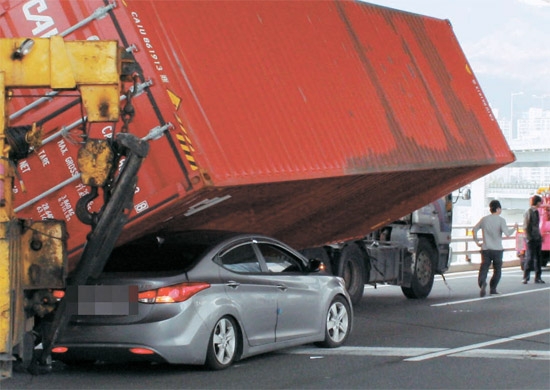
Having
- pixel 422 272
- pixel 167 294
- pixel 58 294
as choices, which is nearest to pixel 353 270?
pixel 422 272

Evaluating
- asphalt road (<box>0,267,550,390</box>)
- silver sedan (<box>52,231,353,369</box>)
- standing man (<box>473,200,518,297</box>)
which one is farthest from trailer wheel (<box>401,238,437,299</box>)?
silver sedan (<box>52,231,353,369</box>)

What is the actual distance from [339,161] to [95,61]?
5.69 m

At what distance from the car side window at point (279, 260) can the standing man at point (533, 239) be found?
11.6m

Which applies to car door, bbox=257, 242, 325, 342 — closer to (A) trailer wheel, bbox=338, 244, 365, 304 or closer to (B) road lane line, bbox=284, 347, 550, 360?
(B) road lane line, bbox=284, 347, 550, 360

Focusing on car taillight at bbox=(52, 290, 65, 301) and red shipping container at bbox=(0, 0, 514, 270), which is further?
red shipping container at bbox=(0, 0, 514, 270)

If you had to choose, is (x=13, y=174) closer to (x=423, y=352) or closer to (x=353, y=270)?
(x=423, y=352)

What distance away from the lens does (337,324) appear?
39.2 ft

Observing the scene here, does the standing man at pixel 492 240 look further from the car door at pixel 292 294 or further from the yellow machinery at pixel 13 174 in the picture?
the yellow machinery at pixel 13 174

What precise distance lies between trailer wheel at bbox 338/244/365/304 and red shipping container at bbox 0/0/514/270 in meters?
0.35

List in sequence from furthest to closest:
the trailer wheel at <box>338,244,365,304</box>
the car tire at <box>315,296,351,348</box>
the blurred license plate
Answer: the trailer wheel at <box>338,244,365,304</box>
the car tire at <box>315,296,351,348</box>
the blurred license plate

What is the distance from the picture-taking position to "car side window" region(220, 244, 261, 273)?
410 inches

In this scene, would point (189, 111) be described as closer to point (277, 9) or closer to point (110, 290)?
point (110, 290)

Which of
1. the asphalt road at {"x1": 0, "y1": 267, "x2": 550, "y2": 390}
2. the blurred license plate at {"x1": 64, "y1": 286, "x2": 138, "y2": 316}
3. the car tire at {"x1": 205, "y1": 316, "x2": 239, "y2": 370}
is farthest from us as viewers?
the car tire at {"x1": 205, "y1": 316, "x2": 239, "y2": 370}

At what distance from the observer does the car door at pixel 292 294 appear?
1093 centimetres
